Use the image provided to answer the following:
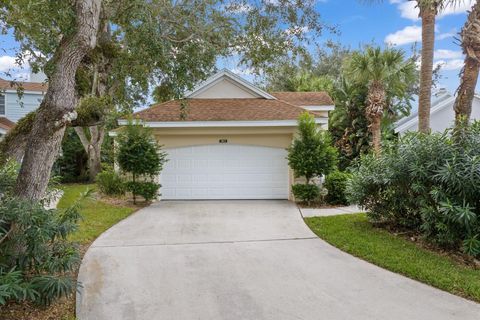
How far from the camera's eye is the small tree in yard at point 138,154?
38.6 feet

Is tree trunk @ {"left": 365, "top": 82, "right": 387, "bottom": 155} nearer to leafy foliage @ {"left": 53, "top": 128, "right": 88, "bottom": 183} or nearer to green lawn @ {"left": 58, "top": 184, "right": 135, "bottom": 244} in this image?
green lawn @ {"left": 58, "top": 184, "right": 135, "bottom": 244}

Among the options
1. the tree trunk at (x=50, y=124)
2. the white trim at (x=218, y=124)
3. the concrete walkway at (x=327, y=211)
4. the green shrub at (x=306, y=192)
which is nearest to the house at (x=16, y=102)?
the white trim at (x=218, y=124)

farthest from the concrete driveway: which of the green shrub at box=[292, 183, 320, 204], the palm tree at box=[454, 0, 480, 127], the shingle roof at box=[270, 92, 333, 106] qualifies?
the shingle roof at box=[270, 92, 333, 106]

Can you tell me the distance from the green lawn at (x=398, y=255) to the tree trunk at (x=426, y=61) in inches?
139

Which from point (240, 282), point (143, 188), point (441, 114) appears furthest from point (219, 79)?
point (441, 114)

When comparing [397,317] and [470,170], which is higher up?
[470,170]

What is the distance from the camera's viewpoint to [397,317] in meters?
4.27

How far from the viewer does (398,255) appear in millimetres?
6449

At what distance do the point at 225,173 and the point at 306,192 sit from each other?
316cm

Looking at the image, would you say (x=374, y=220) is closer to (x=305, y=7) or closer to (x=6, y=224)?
(x=305, y=7)

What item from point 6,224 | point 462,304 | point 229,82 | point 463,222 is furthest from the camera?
point 229,82

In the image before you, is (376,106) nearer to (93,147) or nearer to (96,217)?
(96,217)

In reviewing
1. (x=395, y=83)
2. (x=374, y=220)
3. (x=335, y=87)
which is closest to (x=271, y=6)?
(x=374, y=220)

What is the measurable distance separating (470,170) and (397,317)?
10.3ft
